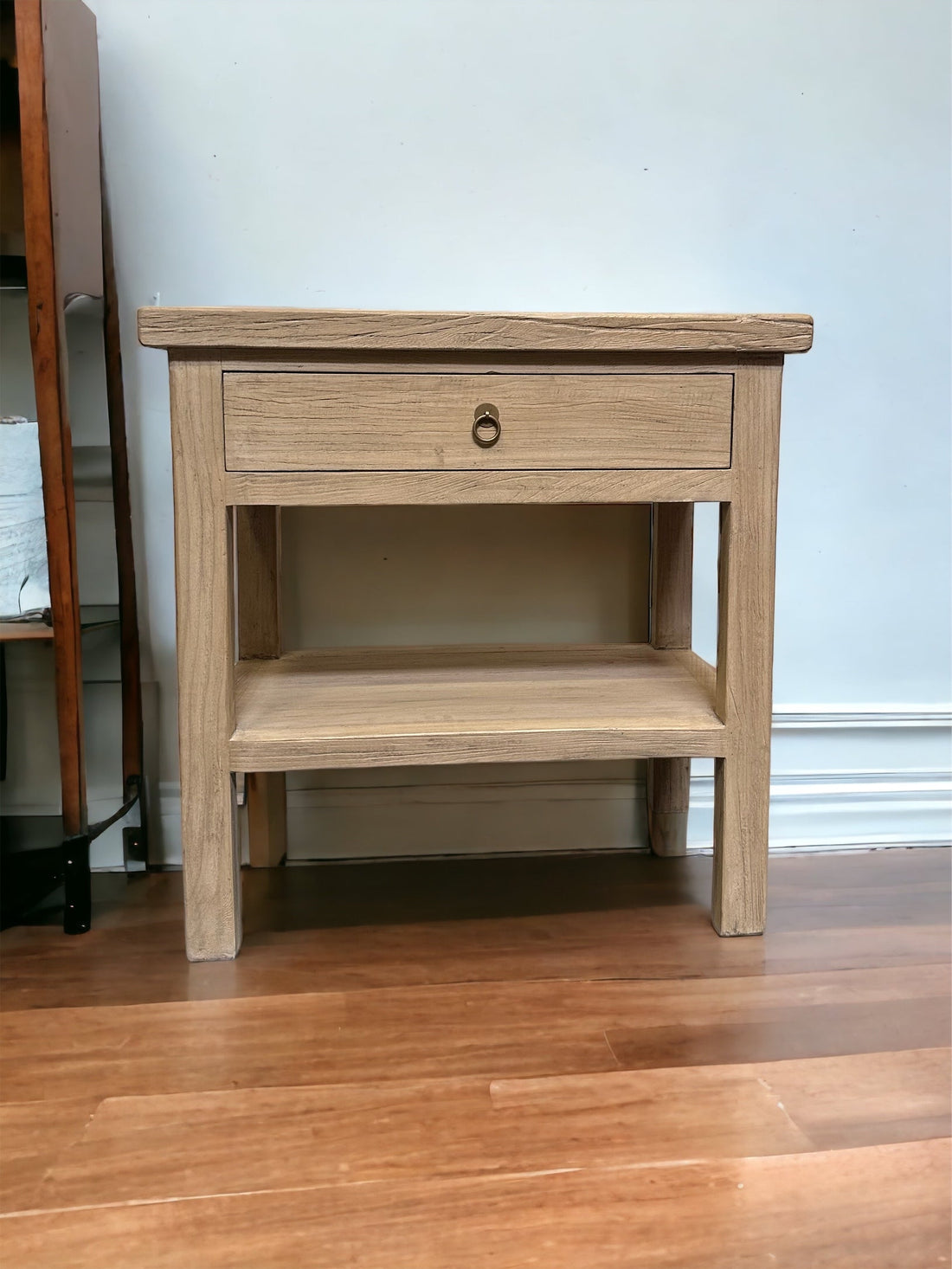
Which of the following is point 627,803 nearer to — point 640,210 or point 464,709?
point 464,709

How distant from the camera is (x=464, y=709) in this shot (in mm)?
1057

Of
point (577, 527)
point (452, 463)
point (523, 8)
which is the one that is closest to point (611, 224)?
point (523, 8)

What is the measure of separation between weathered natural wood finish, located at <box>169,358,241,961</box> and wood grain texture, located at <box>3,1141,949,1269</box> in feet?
1.28

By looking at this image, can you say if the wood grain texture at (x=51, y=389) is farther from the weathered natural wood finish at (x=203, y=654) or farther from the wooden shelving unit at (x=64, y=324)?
the weathered natural wood finish at (x=203, y=654)

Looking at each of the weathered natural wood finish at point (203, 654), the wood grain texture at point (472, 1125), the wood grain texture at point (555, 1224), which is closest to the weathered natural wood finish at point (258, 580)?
the weathered natural wood finish at point (203, 654)

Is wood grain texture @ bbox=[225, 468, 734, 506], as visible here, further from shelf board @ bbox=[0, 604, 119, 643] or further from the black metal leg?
the black metal leg

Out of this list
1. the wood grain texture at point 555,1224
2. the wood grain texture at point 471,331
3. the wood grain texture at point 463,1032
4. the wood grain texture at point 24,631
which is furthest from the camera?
the wood grain texture at point 24,631

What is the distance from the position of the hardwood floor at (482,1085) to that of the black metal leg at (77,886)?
0.03 m

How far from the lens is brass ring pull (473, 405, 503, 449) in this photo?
96cm

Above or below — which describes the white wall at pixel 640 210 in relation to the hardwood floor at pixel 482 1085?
above

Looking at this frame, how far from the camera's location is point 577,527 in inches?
53.2

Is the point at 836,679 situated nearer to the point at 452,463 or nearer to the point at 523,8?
the point at 452,463

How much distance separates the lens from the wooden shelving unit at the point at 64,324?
3.19ft

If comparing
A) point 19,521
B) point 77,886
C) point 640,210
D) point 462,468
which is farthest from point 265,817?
point 640,210
